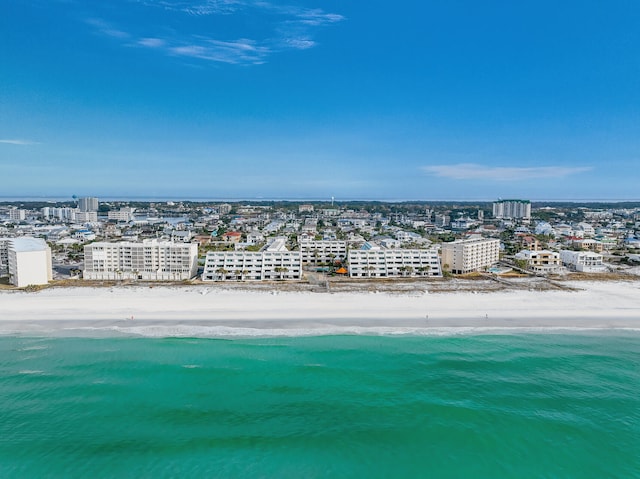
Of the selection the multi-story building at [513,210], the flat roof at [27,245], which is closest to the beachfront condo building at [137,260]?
the flat roof at [27,245]

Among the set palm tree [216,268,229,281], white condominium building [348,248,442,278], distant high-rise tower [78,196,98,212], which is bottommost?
palm tree [216,268,229,281]

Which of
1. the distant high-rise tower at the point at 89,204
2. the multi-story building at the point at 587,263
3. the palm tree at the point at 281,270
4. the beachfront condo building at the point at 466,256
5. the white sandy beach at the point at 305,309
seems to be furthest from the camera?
the distant high-rise tower at the point at 89,204

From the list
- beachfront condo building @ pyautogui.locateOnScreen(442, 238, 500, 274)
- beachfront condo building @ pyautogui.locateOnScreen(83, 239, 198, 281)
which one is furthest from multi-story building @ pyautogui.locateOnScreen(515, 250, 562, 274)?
beachfront condo building @ pyautogui.locateOnScreen(83, 239, 198, 281)

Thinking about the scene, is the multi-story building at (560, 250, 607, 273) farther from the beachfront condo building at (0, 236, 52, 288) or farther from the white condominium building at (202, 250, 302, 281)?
the beachfront condo building at (0, 236, 52, 288)

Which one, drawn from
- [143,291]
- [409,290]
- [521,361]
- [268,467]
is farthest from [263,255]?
[268,467]

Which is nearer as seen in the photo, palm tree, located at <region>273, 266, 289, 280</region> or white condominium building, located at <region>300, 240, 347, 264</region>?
palm tree, located at <region>273, 266, 289, 280</region>

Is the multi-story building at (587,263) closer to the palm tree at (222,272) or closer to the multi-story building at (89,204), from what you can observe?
the palm tree at (222,272)
